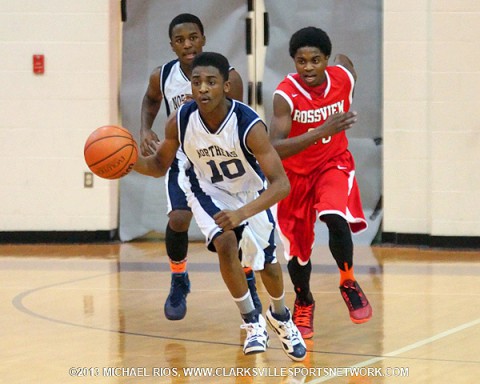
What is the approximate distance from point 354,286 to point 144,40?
196 inches

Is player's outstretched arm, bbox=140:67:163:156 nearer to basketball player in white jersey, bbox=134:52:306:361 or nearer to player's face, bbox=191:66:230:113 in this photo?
basketball player in white jersey, bbox=134:52:306:361

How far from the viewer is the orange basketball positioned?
4.65 meters

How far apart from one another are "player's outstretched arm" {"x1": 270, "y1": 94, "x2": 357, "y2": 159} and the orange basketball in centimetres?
89

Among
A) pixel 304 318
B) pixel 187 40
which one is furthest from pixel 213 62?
pixel 304 318

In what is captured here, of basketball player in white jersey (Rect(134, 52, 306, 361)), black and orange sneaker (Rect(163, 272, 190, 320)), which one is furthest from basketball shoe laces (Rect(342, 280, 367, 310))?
black and orange sneaker (Rect(163, 272, 190, 320))

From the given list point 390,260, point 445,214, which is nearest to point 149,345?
point 390,260

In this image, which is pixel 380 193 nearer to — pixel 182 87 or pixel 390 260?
pixel 390 260

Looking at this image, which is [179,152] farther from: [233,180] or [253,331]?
[253,331]

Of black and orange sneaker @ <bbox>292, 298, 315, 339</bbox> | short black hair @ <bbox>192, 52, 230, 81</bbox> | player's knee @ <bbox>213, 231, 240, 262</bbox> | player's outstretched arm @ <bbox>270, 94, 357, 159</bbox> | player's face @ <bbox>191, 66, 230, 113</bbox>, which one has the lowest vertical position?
black and orange sneaker @ <bbox>292, 298, 315, 339</bbox>

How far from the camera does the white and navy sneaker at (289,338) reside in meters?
4.82

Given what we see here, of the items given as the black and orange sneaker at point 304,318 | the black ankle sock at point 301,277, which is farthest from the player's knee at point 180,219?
the black and orange sneaker at point 304,318

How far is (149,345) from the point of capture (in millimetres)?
5270

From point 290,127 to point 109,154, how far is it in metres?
1.18

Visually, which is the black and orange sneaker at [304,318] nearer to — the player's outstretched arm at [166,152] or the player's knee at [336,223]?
the player's knee at [336,223]
